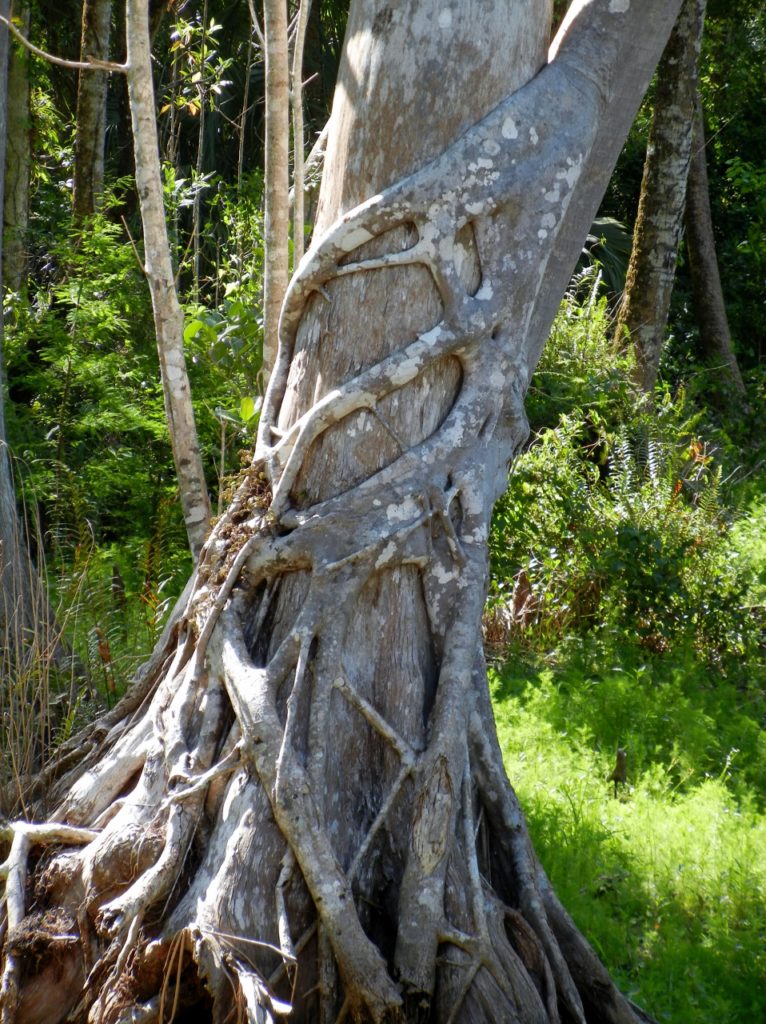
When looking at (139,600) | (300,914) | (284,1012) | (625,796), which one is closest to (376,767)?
(300,914)

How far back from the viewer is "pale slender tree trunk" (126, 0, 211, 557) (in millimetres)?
4742

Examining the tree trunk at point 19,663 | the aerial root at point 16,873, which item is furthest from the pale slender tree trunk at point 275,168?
the aerial root at point 16,873

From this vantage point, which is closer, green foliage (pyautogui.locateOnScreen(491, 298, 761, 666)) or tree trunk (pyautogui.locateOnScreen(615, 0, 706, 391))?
green foliage (pyautogui.locateOnScreen(491, 298, 761, 666))

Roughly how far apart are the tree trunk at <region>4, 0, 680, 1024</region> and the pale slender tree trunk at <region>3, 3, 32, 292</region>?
7.05m

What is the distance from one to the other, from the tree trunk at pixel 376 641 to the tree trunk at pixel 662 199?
255 inches

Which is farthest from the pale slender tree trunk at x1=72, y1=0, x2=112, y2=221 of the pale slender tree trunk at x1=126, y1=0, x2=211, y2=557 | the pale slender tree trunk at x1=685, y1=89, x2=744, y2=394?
the pale slender tree trunk at x1=685, y1=89, x2=744, y2=394

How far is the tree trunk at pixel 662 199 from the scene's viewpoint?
9.44 m

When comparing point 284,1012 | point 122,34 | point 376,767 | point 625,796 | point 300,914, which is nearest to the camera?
point 284,1012

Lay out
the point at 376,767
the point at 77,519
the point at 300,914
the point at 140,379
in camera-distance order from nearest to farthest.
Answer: the point at 300,914 < the point at 376,767 < the point at 77,519 < the point at 140,379

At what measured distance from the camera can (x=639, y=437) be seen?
27.0ft

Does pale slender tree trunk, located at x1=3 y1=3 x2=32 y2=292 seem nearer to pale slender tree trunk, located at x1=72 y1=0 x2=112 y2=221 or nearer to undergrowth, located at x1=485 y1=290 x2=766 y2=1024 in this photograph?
pale slender tree trunk, located at x1=72 y1=0 x2=112 y2=221

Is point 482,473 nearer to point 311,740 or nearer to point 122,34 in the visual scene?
point 311,740

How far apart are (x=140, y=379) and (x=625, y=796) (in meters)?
4.87

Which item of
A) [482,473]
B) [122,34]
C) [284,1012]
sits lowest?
[284,1012]
